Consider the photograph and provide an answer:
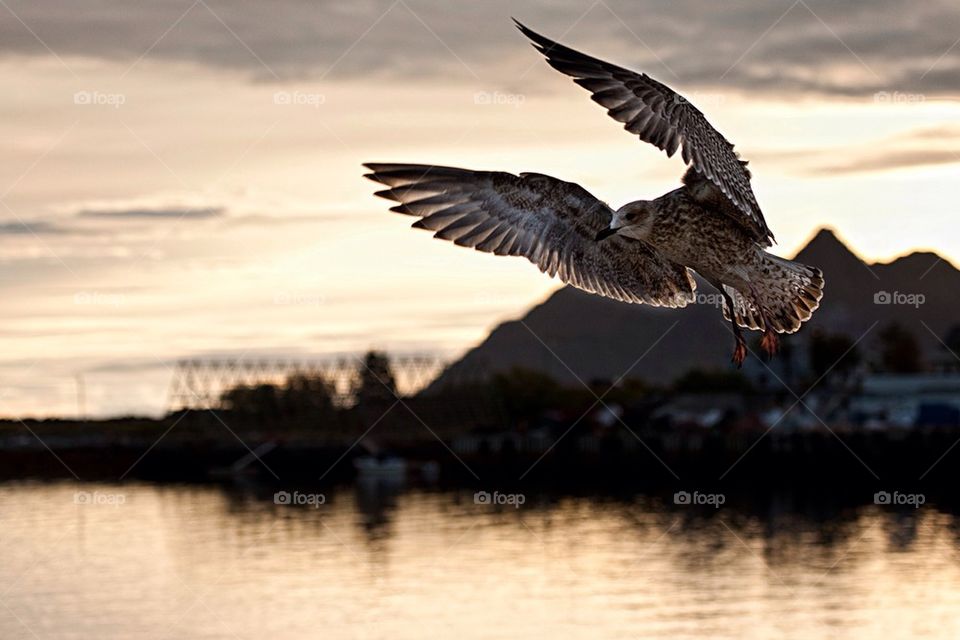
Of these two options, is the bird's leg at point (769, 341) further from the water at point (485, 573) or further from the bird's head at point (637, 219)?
the water at point (485, 573)

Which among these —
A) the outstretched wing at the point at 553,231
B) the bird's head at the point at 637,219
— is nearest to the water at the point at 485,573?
the outstretched wing at the point at 553,231

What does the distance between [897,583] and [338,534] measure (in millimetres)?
34001

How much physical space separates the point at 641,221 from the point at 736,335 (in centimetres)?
122

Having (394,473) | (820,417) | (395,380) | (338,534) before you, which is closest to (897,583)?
(338,534)

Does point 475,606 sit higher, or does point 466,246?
point 466,246

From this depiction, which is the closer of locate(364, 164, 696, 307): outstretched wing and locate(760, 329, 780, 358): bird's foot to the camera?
locate(760, 329, 780, 358): bird's foot

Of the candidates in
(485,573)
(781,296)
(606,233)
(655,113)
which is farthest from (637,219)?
(485,573)

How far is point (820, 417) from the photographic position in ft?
470

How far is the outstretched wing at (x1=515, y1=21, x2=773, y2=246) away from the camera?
11273 millimetres

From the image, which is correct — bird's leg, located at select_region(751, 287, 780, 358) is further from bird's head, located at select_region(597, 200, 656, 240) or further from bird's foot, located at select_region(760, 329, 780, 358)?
bird's head, located at select_region(597, 200, 656, 240)

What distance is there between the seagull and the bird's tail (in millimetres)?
12

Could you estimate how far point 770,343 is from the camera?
41.3ft

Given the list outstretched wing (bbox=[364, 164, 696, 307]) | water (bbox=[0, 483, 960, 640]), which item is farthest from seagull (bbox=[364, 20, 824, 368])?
water (bbox=[0, 483, 960, 640])

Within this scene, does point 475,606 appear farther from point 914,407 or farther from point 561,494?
point 914,407
